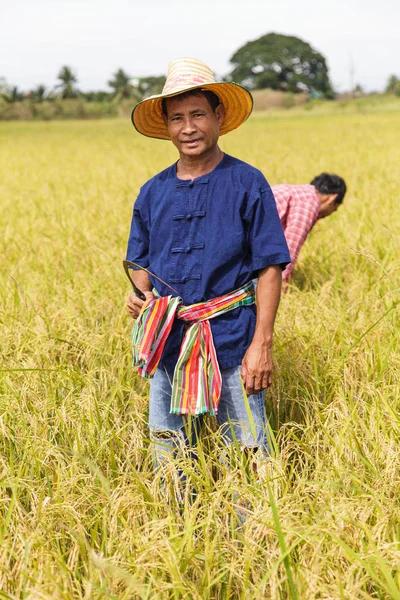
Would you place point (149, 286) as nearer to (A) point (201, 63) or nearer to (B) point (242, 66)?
(A) point (201, 63)

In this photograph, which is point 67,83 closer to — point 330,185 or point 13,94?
point 13,94

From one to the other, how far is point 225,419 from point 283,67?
69.5 m

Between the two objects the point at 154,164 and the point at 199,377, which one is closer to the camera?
the point at 199,377

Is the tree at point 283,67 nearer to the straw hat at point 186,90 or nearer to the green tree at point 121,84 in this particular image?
the green tree at point 121,84

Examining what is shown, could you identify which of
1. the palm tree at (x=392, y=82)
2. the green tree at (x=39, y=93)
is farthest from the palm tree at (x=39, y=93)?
the palm tree at (x=392, y=82)

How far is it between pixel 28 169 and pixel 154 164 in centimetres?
201

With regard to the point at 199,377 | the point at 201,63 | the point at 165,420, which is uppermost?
the point at 201,63

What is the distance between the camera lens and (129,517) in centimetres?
155

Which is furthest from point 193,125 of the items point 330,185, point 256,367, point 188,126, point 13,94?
point 13,94

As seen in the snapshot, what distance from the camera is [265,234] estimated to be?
64.7 inches

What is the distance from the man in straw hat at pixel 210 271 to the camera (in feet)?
5.43

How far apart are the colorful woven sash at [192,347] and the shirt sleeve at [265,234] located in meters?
0.11

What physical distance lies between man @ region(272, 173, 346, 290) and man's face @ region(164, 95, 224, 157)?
1.52 m

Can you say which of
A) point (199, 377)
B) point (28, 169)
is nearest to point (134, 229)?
point (199, 377)
